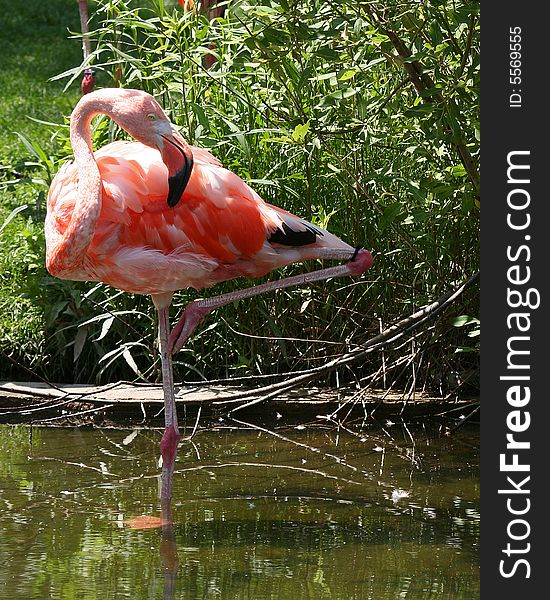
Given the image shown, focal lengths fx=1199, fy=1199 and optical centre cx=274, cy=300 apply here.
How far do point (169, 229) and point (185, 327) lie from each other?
355mm

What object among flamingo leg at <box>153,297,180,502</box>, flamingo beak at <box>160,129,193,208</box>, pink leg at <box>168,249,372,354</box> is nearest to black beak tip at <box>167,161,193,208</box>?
flamingo beak at <box>160,129,193,208</box>

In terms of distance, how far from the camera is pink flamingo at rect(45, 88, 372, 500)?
159 inches

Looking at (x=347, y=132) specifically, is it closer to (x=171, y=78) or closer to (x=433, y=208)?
(x=433, y=208)

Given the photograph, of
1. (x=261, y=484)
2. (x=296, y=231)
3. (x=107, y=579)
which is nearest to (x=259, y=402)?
(x=261, y=484)

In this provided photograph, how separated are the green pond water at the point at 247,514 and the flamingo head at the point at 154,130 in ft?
3.60

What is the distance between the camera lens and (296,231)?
4.39 meters

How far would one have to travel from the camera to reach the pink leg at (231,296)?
4293mm

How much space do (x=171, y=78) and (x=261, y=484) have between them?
2.06 meters

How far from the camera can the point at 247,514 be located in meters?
4.09

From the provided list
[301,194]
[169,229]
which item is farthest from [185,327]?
[301,194]

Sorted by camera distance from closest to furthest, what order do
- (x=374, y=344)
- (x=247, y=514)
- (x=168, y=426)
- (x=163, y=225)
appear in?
(x=247, y=514) → (x=163, y=225) → (x=168, y=426) → (x=374, y=344)

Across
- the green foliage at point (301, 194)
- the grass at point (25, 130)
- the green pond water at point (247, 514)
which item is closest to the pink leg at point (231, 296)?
the green foliage at point (301, 194)

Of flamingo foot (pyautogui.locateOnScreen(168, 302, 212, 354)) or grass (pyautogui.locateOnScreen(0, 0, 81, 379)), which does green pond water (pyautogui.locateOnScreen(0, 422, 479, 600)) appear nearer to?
flamingo foot (pyautogui.locateOnScreen(168, 302, 212, 354))

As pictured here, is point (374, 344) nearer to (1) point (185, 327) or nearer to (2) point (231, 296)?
(2) point (231, 296)
